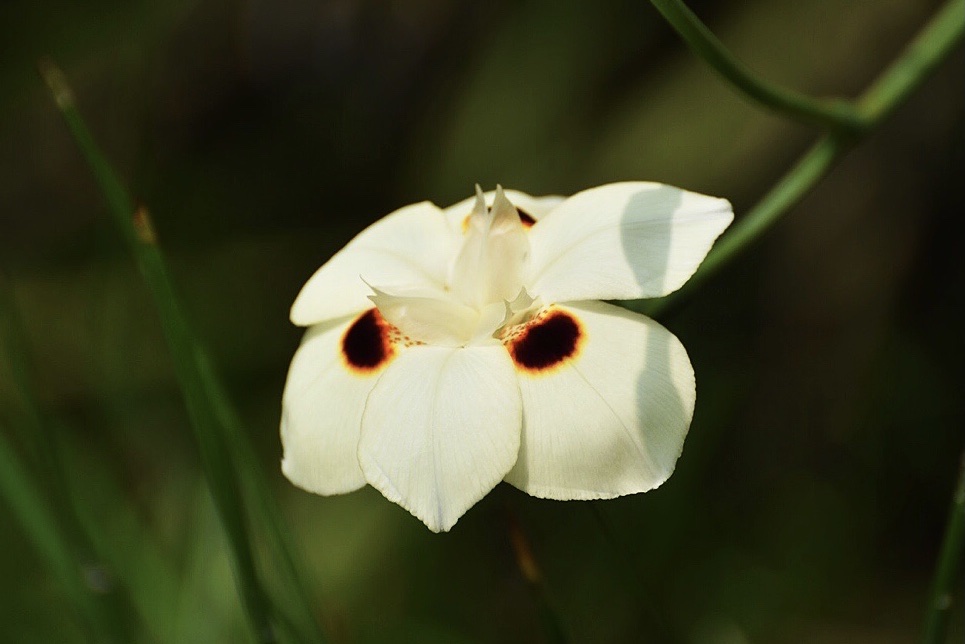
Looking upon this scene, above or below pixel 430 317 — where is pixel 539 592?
below

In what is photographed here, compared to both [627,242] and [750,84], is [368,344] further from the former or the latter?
[750,84]

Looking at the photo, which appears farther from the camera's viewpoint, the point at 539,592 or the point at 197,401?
the point at 539,592

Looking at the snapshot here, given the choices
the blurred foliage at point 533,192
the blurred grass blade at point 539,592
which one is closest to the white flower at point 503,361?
the blurred grass blade at point 539,592

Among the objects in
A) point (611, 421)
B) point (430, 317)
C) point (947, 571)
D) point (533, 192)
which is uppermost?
point (533, 192)

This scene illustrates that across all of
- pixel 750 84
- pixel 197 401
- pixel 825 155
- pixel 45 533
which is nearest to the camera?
pixel 197 401

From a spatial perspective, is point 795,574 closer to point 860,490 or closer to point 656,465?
point 860,490

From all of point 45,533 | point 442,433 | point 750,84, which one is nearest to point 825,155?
point 750,84
